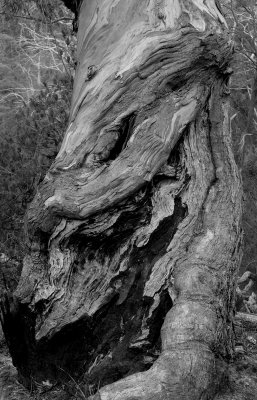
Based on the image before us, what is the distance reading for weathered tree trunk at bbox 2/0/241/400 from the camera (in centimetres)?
256

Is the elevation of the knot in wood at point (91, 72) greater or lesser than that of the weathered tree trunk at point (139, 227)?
greater

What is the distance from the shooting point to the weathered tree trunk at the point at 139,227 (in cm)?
256

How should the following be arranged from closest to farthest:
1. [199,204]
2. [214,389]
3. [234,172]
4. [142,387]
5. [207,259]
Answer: [142,387]
[214,389]
[207,259]
[199,204]
[234,172]

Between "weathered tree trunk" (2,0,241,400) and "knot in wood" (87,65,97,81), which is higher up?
"knot in wood" (87,65,97,81)

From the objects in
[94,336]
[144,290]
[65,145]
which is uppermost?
[65,145]

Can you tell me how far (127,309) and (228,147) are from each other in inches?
38.2

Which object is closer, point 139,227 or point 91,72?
point 139,227

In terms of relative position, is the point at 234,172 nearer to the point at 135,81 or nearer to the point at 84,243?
the point at 135,81

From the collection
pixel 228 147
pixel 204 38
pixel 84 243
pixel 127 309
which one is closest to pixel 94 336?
pixel 127 309

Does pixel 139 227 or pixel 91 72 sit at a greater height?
pixel 91 72

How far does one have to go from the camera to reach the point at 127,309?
2.65 metres

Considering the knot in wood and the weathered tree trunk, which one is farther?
the knot in wood

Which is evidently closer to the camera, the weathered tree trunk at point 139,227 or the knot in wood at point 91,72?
the weathered tree trunk at point 139,227

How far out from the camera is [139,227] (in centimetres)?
272
